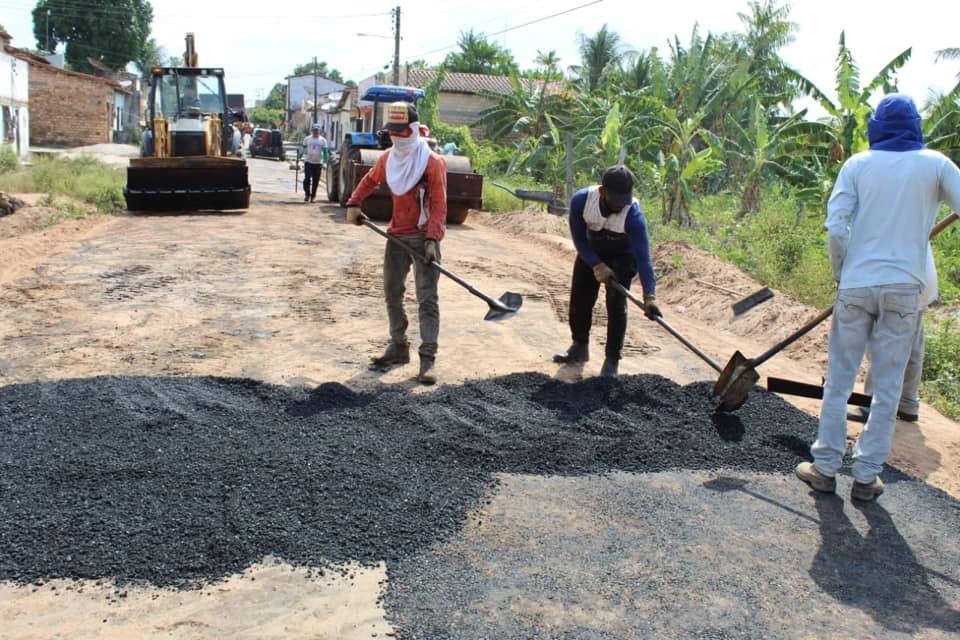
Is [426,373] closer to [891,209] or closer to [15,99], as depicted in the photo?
[891,209]

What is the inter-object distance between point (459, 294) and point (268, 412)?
4.36 m

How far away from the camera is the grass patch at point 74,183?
15180mm

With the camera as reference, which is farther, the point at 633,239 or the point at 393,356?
the point at 393,356

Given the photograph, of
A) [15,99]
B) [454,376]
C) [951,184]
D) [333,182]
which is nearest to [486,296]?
[454,376]

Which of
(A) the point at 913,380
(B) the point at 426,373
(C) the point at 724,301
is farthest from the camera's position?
(C) the point at 724,301

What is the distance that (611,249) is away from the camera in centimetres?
599

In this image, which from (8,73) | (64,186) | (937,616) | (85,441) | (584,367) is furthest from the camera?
(8,73)

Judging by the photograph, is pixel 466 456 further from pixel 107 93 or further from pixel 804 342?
pixel 107 93

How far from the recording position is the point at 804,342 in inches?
312

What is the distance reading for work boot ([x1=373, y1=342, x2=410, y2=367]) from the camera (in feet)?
20.5

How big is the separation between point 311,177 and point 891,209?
15148 mm

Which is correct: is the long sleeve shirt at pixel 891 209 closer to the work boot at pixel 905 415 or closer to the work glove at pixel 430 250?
the work boot at pixel 905 415

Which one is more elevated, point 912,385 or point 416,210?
point 416,210

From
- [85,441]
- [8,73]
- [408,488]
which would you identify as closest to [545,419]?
[408,488]
